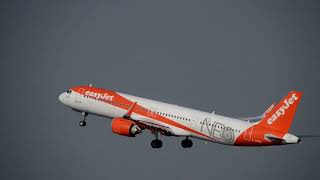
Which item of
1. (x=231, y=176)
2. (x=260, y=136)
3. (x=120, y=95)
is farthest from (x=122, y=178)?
(x=260, y=136)

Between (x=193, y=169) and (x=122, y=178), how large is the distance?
1796cm

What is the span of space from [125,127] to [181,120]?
6.99m

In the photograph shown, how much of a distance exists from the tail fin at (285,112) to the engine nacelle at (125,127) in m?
17.3

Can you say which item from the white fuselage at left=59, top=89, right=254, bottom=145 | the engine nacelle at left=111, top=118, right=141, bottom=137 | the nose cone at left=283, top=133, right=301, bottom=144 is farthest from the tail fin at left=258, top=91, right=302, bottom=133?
the engine nacelle at left=111, top=118, right=141, bottom=137

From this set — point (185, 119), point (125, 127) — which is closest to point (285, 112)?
point (185, 119)

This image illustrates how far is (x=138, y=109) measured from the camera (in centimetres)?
10988

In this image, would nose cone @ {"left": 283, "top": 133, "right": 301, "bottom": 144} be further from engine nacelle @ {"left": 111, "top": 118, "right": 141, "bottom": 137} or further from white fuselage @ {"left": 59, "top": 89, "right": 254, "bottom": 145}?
engine nacelle @ {"left": 111, "top": 118, "right": 141, "bottom": 137}

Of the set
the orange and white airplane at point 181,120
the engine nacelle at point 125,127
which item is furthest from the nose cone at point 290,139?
the engine nacelle at point 125,127

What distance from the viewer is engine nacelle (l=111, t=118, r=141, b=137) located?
105125mm

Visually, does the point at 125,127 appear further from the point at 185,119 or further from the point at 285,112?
the point at 285,112

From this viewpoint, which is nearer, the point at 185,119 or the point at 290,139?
the point at 290,139

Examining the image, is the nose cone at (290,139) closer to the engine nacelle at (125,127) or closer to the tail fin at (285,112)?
the tail fin at (285,112)

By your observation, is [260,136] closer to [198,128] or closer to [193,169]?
[198,128]

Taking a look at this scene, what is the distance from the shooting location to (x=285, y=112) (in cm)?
9800
